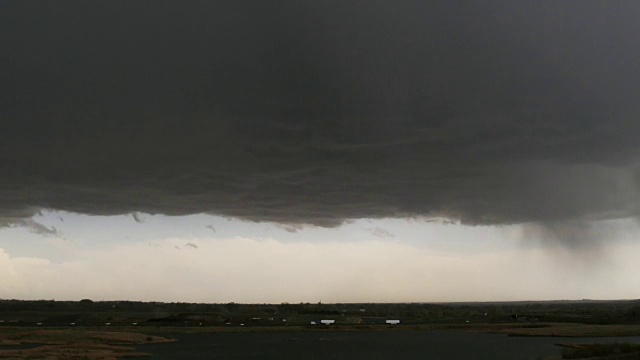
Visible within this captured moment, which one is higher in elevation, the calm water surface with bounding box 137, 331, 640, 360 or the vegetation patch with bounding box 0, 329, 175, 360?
the vegetation patch with bounding box 0, 329, 175, 360

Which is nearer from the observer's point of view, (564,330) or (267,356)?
(267,356)

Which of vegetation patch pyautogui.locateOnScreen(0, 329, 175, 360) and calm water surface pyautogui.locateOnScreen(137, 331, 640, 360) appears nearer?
vegetation patch pyautogui.locateOnScreen(0, 329, 175, 360)

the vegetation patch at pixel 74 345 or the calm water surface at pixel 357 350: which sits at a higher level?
the vegetation patch at pixel 74 345

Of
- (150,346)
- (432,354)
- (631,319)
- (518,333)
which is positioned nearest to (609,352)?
(432,354)

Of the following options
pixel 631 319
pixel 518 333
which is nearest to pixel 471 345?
pixel 518 333

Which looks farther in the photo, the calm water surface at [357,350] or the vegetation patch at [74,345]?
the calm water surface at [357,350]

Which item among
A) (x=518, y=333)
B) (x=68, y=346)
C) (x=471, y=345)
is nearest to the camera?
(x=68, y=346)

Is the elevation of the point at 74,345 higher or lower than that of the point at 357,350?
higher

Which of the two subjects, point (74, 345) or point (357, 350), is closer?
point (357, 350)

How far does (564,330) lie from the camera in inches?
4697

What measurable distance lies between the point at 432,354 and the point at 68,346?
172ft

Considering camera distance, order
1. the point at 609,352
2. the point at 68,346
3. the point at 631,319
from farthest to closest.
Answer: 1. the point at 631,319
2. the point at 68,346
3. the point at 609,352

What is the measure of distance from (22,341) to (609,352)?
87.6 meters

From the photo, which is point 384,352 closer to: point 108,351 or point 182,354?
point 182,354
